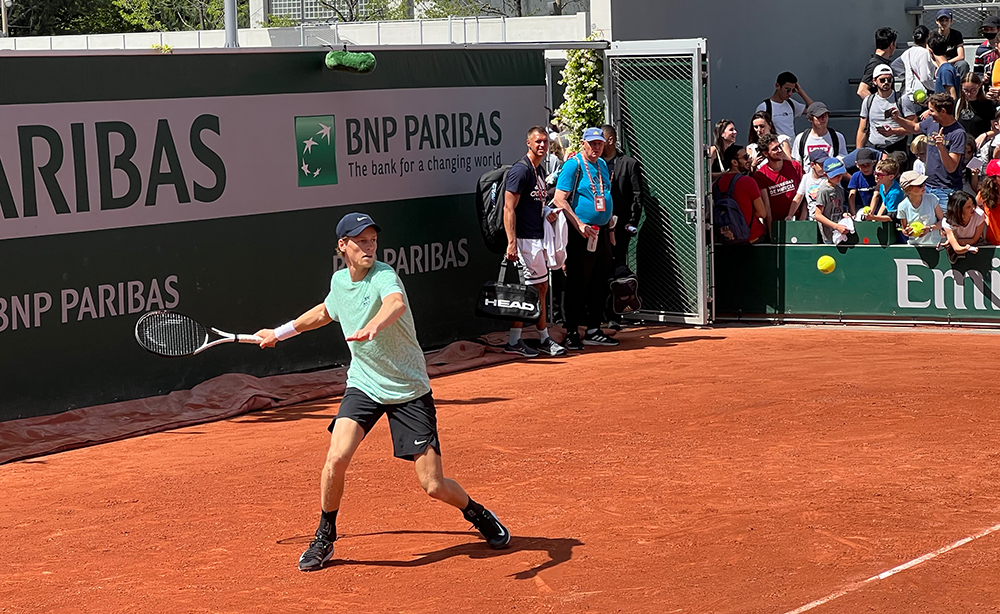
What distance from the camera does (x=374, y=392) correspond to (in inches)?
260

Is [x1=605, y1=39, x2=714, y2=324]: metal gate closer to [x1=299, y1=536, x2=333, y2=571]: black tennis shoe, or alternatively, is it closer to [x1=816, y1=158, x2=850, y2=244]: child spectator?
[x1=816, y1=158, x2=850, y2=244]: child spectator

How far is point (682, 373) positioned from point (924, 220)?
11.2 ft

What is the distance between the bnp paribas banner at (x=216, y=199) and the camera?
10172mm

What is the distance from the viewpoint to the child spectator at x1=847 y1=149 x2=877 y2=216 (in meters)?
14.5

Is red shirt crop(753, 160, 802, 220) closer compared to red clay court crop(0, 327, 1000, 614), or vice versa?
red clay court crop(0, 327, 1000, 614)

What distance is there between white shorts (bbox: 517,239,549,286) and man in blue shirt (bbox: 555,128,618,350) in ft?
1.62

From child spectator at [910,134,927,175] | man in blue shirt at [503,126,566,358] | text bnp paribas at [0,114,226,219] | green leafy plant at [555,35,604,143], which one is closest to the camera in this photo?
text bnp paribas at [0,114,226,219]

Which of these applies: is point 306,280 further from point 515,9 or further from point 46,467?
point 515,9

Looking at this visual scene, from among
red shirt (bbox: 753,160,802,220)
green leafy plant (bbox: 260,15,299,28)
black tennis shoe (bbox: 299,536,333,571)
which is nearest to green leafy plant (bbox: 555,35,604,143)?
red shirt (bbox: 753,160,802,220)

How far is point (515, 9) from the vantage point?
33.4 m

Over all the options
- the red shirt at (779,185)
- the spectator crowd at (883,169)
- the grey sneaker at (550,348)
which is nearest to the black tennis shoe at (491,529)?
the grey sneaker at (550,348)

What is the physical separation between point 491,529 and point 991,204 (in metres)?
8.27

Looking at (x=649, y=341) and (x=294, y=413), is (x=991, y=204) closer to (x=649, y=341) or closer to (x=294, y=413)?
(x=649, y=341)

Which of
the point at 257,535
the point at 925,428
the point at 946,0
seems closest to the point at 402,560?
the point at 257,535
